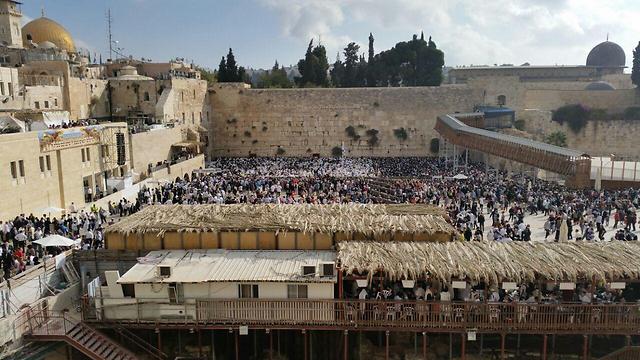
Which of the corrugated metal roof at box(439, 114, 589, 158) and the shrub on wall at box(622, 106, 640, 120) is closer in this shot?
the corrugated metal roof at box(439, 114, 589, 158)

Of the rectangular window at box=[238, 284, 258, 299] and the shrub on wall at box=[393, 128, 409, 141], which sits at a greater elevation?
the shrub on wall at box=[393, 128, 409, 141]

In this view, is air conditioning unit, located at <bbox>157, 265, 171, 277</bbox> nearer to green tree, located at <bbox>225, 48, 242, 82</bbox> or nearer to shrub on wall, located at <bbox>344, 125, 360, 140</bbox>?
shrub on wall, located at <bbox>344, 125, 360, 140</bbox>

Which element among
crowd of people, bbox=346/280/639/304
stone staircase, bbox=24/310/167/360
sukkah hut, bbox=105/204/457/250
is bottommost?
stone staircase, bbox=24/310/167/360

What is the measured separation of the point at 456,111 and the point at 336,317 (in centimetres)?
3255

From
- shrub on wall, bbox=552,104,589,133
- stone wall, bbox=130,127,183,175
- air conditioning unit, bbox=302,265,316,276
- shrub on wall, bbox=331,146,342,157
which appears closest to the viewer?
air conditioning unit, bbox=302,265,316,276

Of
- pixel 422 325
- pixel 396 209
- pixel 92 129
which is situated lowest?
pixel 422 325

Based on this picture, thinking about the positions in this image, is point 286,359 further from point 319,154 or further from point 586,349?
point 319,154

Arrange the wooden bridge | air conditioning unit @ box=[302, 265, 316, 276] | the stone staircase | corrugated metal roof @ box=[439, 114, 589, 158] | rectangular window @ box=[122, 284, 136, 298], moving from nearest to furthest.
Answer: the stone staircase
air conditioning unit @ box=[302, 265, 316, 276]
rectangular window @ box=[122, 284, 136, 298]
the wooden bridge
corrugated metal roof @ box=[439, 114, 589, 158]

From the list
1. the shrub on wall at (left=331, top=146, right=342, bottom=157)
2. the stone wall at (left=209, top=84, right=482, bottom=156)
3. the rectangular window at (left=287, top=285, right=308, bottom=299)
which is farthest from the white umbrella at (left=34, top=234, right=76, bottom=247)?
the shrub on wall at (left=331, top=146, right=342, bottom=157)

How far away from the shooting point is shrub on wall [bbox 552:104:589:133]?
42625 millimetres

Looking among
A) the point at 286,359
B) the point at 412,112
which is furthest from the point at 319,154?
the point at 286,359

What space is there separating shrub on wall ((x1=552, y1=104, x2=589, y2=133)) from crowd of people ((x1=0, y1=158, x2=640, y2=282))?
16034 millimetres

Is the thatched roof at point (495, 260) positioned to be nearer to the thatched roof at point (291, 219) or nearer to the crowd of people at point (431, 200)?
the thatched roof at point (291, 219)

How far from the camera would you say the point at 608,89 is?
45.3m
